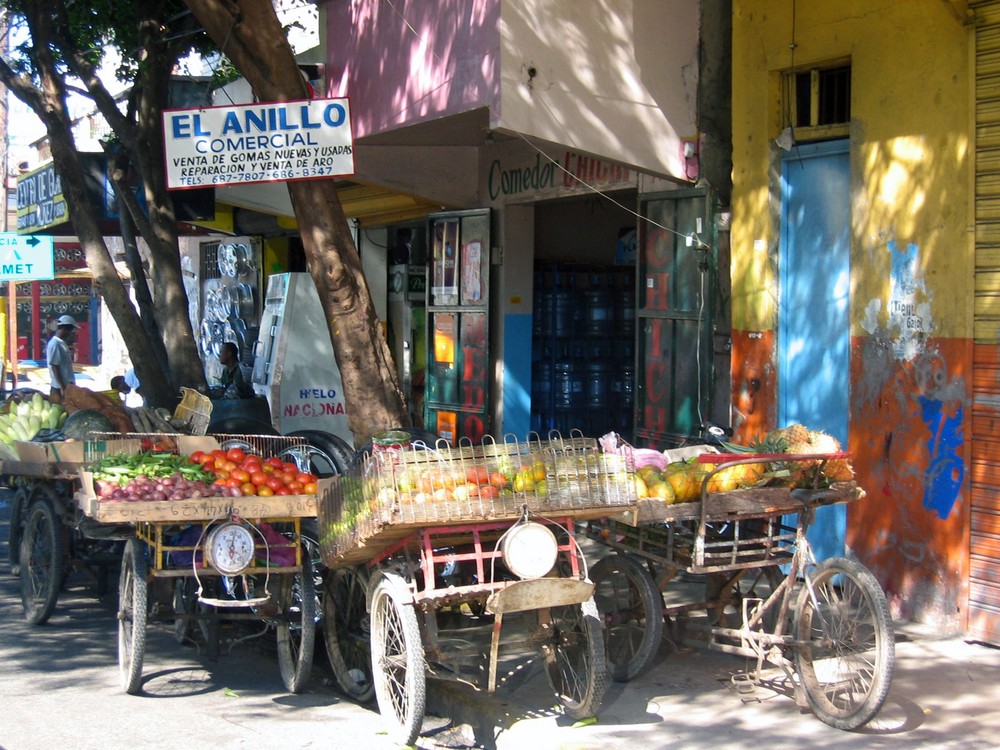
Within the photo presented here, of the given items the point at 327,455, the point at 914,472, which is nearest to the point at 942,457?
the point at 914,472

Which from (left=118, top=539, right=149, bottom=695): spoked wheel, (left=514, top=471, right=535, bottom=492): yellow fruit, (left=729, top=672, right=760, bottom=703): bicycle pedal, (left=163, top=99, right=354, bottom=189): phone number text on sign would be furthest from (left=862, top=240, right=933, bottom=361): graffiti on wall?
(left=118, top=539, right=149, bottom=695): spoked wheel

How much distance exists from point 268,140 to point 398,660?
156 inches

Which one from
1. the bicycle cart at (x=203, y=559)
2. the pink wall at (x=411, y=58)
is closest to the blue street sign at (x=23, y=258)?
the pink wall at (x=411, y=58)

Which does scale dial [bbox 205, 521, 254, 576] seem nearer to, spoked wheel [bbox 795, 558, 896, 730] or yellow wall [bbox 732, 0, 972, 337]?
spoked wheel [bbox 795, 558, 896, 730]

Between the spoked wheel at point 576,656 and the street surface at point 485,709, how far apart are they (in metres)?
0.14

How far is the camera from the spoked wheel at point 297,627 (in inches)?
239

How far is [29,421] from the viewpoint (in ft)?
27.8

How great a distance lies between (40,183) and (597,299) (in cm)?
1050

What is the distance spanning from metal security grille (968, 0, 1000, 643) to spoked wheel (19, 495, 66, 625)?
588 centimetres

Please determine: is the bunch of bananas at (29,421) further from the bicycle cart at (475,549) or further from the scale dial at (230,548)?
the bicycle cart at (475,549)

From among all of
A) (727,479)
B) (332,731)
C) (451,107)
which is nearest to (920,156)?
(727,479)

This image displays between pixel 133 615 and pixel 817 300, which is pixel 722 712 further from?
pixel 817 300

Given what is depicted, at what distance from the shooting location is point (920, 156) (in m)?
7.20

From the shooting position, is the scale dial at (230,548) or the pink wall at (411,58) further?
the pink wall at (411,58)
